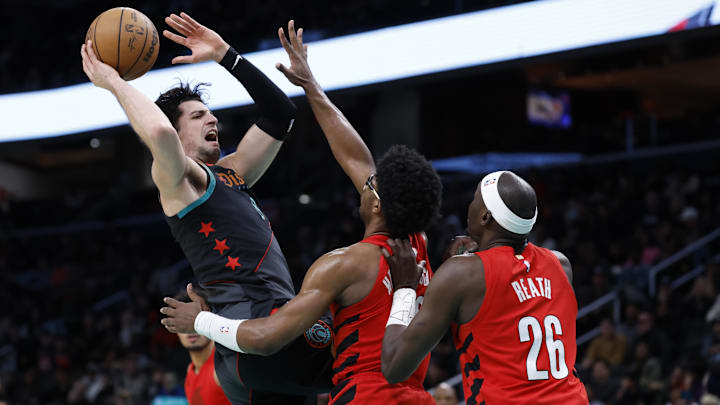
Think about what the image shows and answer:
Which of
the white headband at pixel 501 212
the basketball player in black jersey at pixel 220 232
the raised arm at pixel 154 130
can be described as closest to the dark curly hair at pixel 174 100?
the basketball player in black jersey at pixel 220 232

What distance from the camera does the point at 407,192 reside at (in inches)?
148

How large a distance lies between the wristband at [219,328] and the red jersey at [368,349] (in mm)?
A: 438

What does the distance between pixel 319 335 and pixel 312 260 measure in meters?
11.6

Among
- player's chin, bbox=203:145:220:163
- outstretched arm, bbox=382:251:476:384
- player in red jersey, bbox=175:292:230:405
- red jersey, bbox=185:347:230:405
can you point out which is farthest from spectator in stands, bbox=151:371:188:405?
outstretched arm, bbox=382:251:476:384

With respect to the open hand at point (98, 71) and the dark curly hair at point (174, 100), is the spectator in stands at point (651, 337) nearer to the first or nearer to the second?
the dark curly hair at point (174, 100)

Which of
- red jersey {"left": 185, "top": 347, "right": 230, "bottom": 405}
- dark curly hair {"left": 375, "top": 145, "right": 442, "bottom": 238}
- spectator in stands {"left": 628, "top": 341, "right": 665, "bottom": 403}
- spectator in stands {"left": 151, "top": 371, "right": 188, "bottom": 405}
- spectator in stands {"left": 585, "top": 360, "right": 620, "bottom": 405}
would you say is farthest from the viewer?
spectator in stands {"left": 151, "top": 371, "right": 188, "bottom": 405}

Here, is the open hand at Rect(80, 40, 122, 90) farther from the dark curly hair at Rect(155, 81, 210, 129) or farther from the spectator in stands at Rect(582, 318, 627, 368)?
the spectator in stands at Rect(582, 318, 627, 368)

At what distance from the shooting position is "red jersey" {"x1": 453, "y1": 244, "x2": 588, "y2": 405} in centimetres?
359

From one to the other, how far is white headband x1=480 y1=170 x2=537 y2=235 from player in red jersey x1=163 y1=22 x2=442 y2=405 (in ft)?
0.79

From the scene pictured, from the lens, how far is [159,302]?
56.6 ft

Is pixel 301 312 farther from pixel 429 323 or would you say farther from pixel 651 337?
pixel 651 337

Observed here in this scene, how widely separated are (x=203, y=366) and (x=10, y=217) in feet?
59.0

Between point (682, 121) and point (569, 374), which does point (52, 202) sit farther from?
point (569, 374)

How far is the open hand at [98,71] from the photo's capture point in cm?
416
